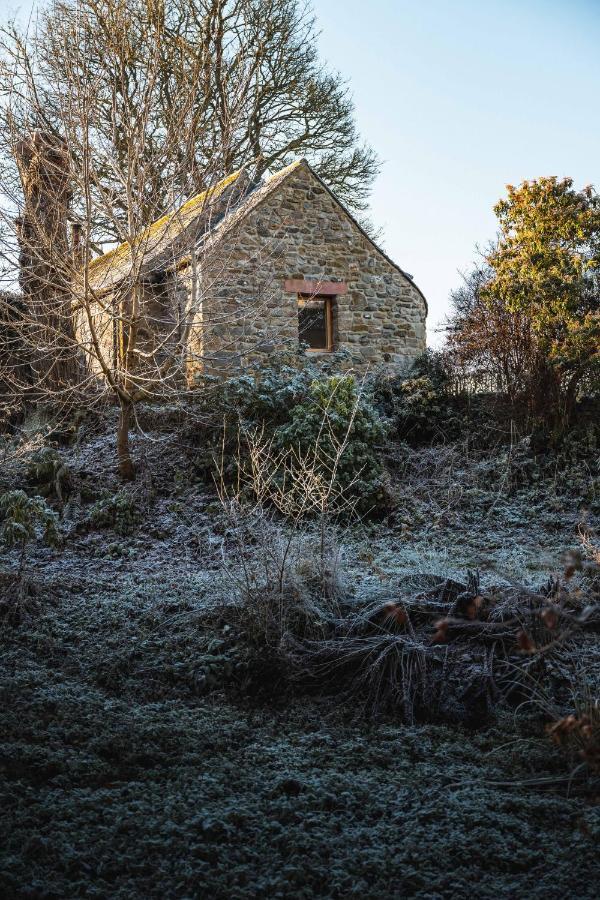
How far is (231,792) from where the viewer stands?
12.3 ft

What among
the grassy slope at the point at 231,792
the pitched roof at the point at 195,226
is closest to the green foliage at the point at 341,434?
the pitched roof at the point at 195,226

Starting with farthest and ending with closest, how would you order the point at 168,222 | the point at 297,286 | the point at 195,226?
the point at 297,286, the point at 195,226, the point at 168,222

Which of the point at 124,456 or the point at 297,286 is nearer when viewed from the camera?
the point at 124,456

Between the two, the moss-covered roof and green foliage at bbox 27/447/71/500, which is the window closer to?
the moss-covered roof

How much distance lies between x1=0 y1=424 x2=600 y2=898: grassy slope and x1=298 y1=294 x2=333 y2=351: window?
888cm

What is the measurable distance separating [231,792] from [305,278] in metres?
11.5

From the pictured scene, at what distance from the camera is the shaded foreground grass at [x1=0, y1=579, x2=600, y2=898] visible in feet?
9.92

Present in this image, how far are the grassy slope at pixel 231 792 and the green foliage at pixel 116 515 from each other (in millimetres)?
3331

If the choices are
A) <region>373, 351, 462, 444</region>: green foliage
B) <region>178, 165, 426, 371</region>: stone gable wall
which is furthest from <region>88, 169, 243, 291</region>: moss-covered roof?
<region>373, 351, 462, 444</region>: green foliage

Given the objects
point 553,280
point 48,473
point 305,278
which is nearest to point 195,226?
point 48,473

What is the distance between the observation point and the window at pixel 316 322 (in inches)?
562

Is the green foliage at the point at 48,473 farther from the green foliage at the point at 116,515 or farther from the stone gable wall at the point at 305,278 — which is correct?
the stone gable wall at the point at 305,278

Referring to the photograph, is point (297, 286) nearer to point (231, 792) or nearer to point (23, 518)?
point (23, 518)

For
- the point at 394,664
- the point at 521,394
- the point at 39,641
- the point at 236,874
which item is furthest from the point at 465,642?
the point at 521,394
